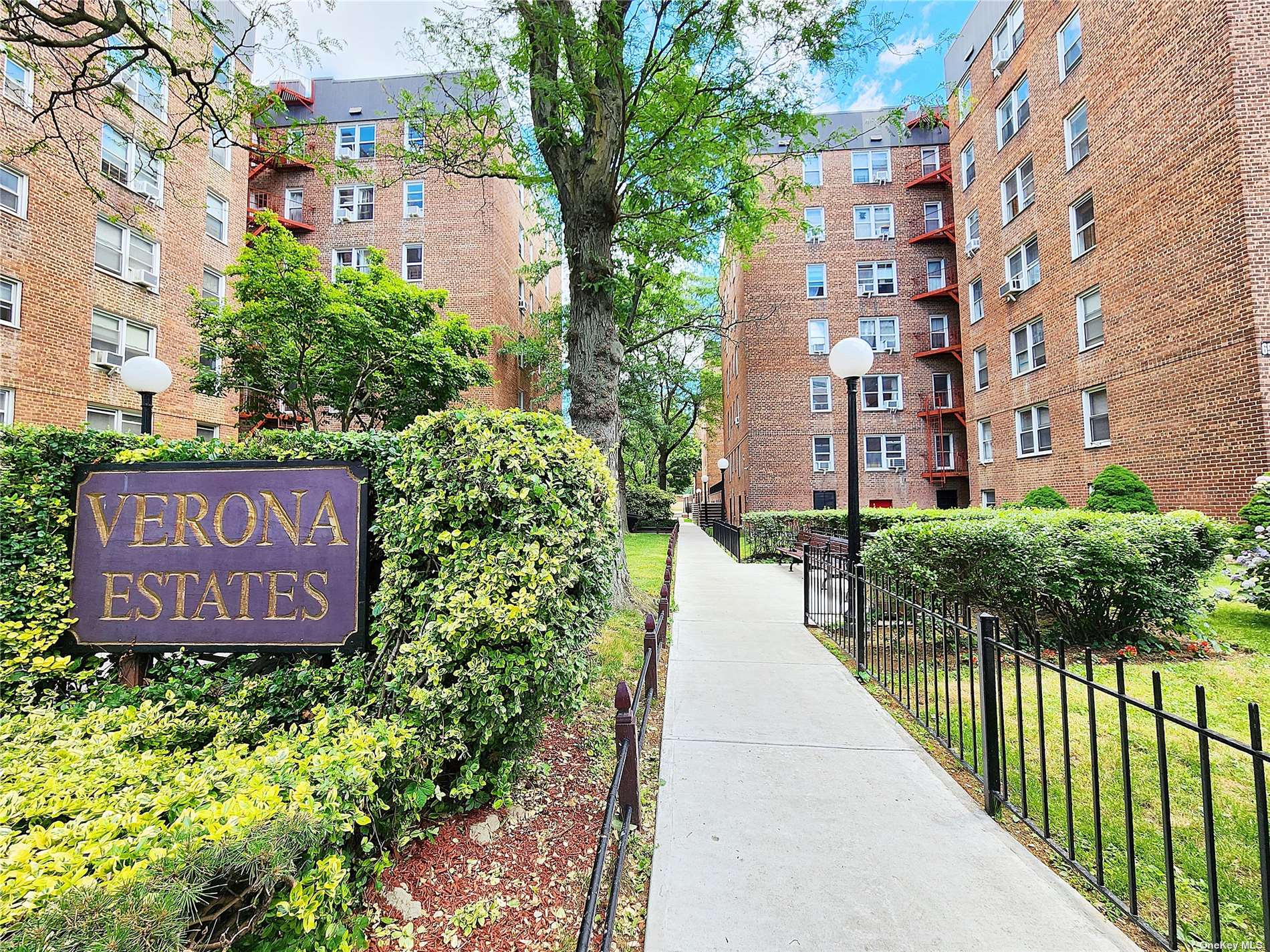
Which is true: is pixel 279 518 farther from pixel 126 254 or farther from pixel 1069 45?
pixel 1069 45

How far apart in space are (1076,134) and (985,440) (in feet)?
31.9

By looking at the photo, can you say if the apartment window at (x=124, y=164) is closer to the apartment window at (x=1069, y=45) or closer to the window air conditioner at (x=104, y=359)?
the window air conditioner at (x=104, y=359)

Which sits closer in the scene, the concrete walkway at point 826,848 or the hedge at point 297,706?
the hedge at point 297,706

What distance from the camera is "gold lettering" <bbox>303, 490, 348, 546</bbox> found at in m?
3.39

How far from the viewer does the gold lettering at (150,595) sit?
3.48m

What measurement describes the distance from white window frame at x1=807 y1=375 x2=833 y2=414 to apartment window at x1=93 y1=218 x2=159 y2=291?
23.3 m

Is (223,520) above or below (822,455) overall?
below

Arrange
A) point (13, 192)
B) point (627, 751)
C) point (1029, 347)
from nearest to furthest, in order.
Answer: point (627, 751)
point (13, 192)
point (1029, 347)

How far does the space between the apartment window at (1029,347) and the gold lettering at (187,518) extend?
20.4 metres

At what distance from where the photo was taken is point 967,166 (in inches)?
826

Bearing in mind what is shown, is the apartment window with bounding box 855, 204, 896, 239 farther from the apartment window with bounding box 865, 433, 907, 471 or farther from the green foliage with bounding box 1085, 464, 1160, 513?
the green foliage with bounding box 1085, 464, 1160, 513

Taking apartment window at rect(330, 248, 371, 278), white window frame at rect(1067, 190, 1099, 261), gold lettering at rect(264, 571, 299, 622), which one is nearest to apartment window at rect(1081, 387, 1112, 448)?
white window frame at rect(1067, 190, 1099, 261)

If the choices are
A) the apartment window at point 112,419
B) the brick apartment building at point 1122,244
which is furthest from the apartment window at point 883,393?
the apartment window at point 112,419

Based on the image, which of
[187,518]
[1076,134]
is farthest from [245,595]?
[1076,134]
